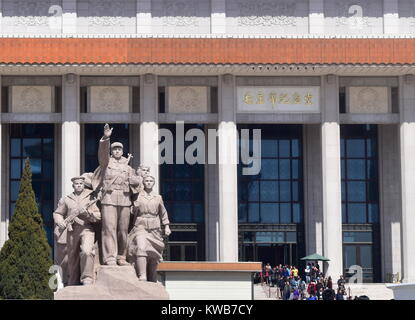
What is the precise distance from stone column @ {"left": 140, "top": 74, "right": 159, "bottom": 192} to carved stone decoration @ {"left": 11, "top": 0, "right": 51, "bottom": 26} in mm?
5995

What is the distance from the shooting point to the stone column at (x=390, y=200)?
53.7 metres

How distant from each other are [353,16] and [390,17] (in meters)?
1.74

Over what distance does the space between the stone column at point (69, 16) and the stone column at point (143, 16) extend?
298 cm

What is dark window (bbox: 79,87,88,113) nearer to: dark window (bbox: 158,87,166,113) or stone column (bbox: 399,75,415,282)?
dark window (bbox: 158,87,166,113)

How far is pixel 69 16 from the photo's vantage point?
52.1 metres

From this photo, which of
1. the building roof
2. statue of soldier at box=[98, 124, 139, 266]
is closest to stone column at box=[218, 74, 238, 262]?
the building roof

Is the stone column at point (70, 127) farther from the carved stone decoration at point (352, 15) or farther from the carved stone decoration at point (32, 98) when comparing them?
the carved stone decoration at point (352, 15)

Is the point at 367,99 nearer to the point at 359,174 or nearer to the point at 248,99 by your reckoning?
the point at 359,174

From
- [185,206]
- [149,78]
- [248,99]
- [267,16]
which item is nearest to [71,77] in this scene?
[149,78]

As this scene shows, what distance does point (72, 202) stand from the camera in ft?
74.2

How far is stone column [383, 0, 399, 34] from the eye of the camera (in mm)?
52438

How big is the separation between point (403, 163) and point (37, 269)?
19.0 meters
